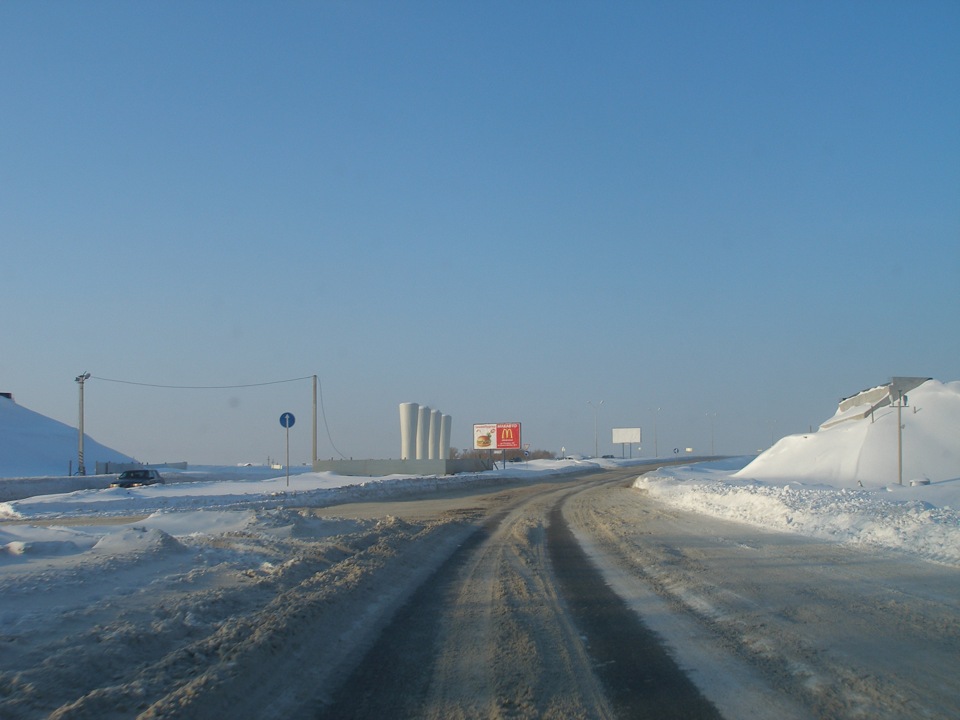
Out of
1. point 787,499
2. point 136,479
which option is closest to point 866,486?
point 787,499

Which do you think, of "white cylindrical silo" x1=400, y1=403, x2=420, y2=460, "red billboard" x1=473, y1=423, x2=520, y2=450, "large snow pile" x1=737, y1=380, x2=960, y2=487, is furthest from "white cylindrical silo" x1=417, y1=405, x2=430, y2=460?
"large snow pile" x1=737, y1=380, x2=960, y2=487

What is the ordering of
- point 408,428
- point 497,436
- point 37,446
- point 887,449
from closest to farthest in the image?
point 887,449 → point 408,428 → point 37,446 → point 497,436

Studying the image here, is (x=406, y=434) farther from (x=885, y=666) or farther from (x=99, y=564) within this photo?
(x=885, y=666)

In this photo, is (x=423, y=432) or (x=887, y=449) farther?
(x=423, y=432)

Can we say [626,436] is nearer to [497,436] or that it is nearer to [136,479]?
[497,436]

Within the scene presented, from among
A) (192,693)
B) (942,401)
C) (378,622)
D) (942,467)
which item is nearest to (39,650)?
(192,693)

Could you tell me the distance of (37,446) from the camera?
7531 centimetres

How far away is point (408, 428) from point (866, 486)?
43.6 metres

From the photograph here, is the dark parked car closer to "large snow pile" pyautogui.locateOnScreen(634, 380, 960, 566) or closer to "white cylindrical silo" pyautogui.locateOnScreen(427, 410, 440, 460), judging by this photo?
"large snow pile" pyautogui.locateOnScreen(634, 380, 960, 566)

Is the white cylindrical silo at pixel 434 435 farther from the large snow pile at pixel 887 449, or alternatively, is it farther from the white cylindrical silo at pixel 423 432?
the large snow pile at pixel 887 449

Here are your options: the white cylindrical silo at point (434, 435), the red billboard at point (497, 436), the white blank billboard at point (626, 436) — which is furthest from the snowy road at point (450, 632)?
the white blank billboard at point (626, 436)

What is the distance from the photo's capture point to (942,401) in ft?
130

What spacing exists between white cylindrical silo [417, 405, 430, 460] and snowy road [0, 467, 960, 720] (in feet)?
180

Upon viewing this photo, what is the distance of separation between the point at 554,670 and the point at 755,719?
1.84 meters
